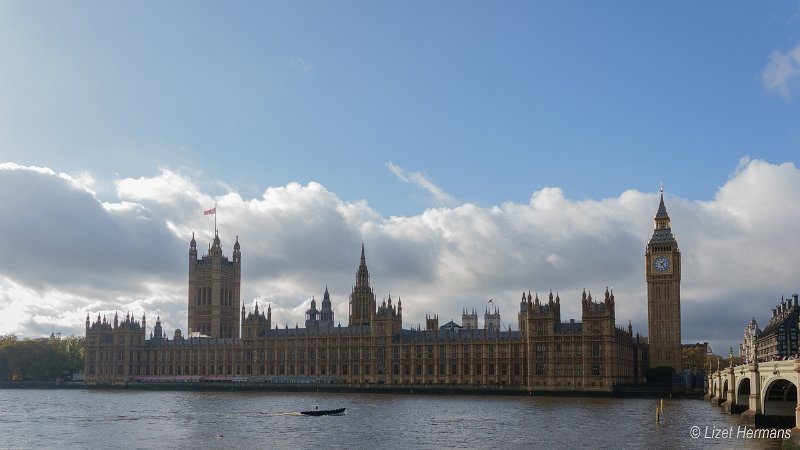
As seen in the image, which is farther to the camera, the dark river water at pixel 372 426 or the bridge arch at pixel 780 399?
the bridge arch at pixel 780 399

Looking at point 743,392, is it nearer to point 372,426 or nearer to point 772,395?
point 772,395

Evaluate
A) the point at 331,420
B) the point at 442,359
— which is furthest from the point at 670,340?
the point at 331,420

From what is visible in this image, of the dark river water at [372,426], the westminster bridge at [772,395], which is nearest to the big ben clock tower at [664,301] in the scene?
the dark river water at [372,426]

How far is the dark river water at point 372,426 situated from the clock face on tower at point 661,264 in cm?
6321

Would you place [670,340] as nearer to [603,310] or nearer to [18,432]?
[603,310]

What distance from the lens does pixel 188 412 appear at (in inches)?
4783

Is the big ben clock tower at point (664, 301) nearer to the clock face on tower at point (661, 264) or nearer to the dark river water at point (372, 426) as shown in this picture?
the clock face on tower at point (661, 264)

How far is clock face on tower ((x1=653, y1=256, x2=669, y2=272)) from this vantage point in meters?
196

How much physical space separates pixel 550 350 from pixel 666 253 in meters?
37.7

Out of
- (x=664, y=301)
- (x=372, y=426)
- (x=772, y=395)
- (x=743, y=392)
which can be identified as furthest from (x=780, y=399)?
(x=664, y=301)

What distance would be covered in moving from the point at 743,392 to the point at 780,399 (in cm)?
2121

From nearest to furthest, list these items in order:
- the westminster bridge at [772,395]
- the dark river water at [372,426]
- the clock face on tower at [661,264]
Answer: the westminster bridge at [772,395] < the dark river water at [372,426] < the clock face on tower at [661,264]

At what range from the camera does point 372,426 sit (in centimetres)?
9744

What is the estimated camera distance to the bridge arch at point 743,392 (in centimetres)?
10694
